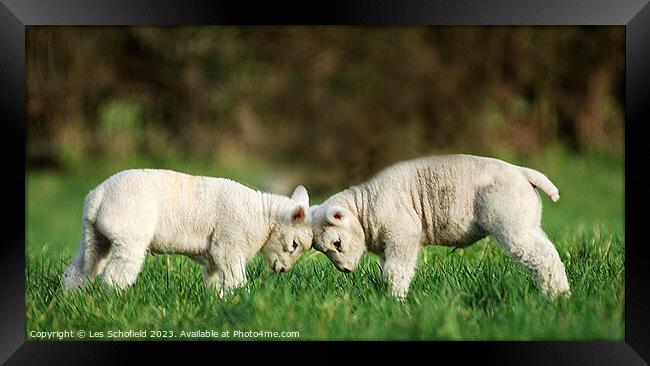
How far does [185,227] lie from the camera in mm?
5648

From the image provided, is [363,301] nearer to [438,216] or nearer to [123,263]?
[438,216]

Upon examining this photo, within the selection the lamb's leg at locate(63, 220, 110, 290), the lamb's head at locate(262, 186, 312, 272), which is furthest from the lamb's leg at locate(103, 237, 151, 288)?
the lamb's head at locate(262, 186, 312, 272)

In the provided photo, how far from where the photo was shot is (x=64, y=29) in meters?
5.48

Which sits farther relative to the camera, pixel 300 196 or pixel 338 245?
pixel 300 196

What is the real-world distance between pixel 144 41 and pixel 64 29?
2.82 metres

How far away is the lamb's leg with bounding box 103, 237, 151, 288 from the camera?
5.42 metres

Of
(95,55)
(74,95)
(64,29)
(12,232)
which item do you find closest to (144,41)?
(95,55)

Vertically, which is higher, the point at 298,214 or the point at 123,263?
the point at 298,214

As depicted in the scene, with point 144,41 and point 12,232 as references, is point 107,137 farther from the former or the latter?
point 12,232

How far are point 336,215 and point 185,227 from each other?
0.88m
